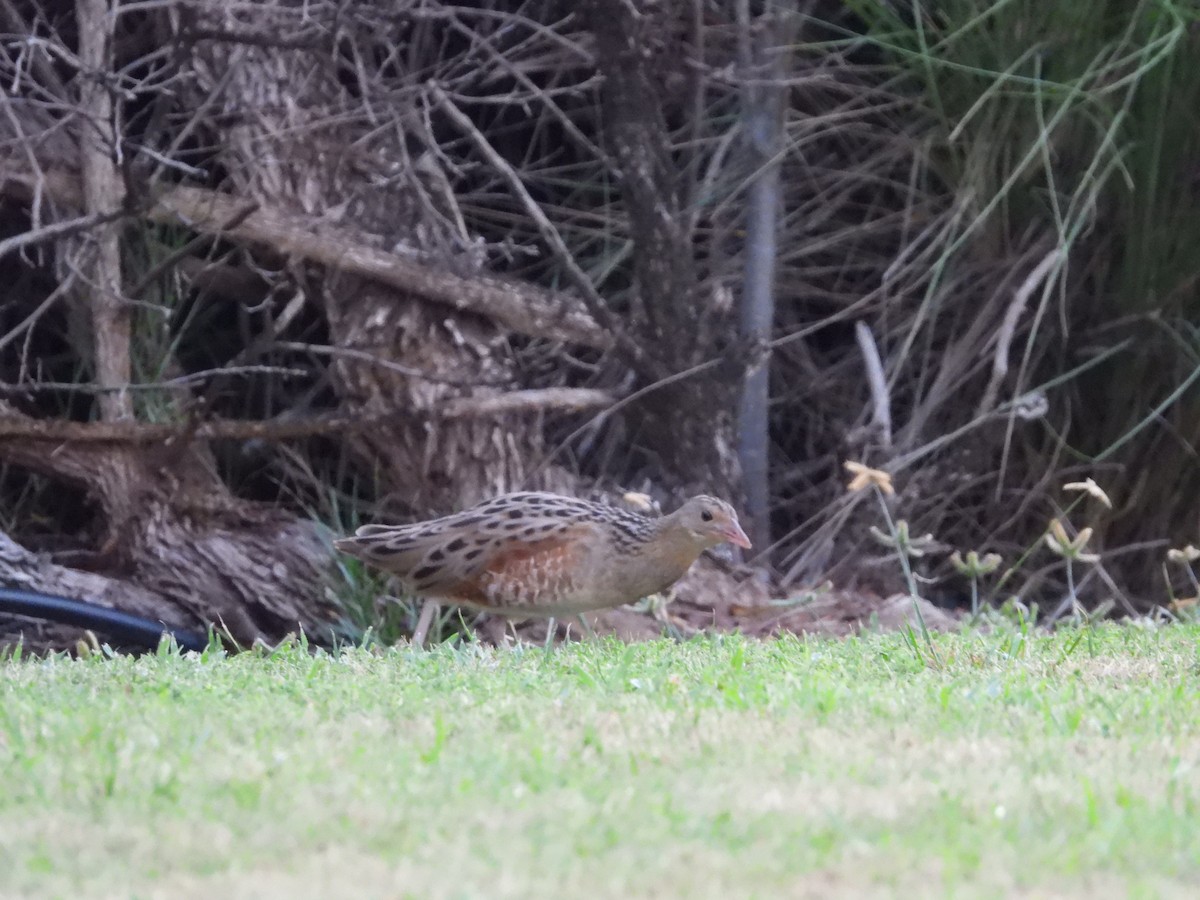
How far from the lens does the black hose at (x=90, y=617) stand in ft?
19.0

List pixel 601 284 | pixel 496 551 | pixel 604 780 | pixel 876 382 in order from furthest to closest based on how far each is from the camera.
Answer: pixel 601 284 → pixel 876 382 → pixel 496 551 → pixel 604 780

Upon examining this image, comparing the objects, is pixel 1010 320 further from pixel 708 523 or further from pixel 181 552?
pixel 181 552

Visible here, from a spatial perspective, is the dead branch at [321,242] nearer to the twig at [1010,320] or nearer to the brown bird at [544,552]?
the brown bird at [544,552]

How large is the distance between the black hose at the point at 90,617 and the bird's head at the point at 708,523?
181 centimetres

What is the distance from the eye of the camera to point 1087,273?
696 cm

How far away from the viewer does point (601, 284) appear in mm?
7570

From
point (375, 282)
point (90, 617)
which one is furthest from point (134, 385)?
point (375, 282)

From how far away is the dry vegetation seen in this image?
638 centimetres

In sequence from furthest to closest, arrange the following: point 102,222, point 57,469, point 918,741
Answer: point 57,469 < point 102,222 < point 918,741

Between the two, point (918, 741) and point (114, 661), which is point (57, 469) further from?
point (918, 741)

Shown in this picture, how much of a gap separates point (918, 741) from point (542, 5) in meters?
5.09

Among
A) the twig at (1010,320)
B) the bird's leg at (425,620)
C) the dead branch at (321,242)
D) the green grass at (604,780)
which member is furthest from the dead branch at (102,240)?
the twig at (1010,320)

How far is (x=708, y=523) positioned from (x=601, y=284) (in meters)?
2.26

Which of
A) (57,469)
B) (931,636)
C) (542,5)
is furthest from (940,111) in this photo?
(57,469)
